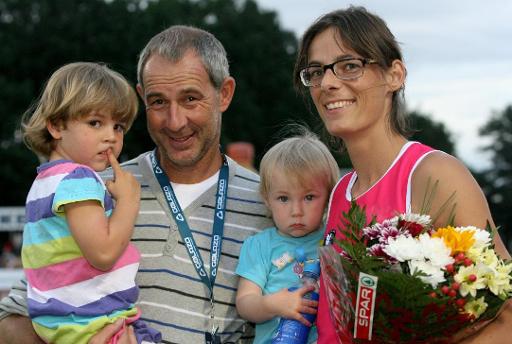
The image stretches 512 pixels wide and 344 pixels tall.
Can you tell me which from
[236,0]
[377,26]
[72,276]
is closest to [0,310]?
[72,276]

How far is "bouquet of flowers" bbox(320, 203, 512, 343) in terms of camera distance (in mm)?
2811

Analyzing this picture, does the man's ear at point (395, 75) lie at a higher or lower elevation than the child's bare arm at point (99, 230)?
higher

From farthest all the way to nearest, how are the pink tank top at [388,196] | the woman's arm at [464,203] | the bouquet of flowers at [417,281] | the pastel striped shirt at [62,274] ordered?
the pastel striped shirt at [62,274] → the pink tank top at [388,196] → the woman's arm at [464,203] → the bouquet of flowers at [417,281]

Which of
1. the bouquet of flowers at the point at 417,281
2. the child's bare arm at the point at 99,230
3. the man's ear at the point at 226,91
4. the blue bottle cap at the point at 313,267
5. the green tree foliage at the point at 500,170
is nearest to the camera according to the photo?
the bouquet of flowers at the point at 417,281

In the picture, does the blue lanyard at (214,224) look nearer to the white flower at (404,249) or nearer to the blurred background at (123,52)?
the white flower at (404,249)

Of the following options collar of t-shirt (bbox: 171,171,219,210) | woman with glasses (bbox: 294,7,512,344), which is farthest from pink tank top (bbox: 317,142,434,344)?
collar of t-shirt (bbox: 171,171,219,210)

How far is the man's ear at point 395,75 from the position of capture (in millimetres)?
3771

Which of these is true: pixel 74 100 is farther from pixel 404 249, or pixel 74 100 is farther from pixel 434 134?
pixel 434 134

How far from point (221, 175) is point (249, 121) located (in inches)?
1518

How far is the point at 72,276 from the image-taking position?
3771 millimetres

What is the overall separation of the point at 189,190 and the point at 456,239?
6.93 feet

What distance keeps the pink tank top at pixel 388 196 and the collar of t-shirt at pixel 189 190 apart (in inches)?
42.7

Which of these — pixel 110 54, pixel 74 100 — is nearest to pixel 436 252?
pixel 74 100

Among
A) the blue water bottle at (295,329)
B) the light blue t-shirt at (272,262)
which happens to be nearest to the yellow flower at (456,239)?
the blue water bottle at (295,329)
